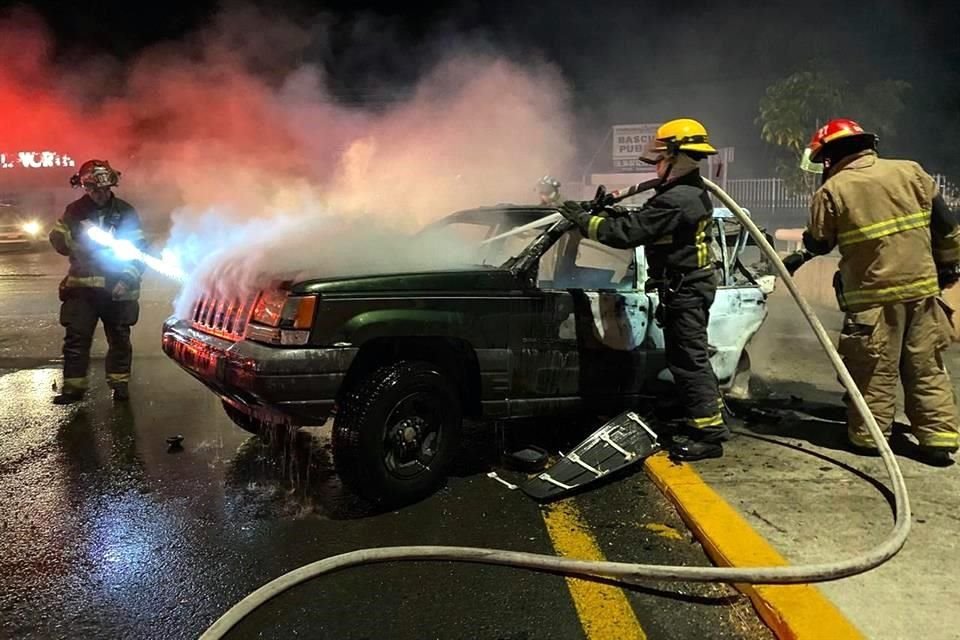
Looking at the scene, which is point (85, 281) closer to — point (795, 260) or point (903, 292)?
point (795, 260)

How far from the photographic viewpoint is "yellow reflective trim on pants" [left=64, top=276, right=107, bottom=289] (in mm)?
5930

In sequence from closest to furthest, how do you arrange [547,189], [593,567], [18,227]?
[593,567] < [547,189] < [18,227]

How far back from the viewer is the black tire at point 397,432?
3.58m

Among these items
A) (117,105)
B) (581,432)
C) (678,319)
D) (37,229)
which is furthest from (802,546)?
(37,229)

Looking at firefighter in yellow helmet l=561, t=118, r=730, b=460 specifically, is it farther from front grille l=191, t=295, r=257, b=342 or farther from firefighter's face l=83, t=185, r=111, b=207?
firefighter's face l=83, t=185, r=111, b=207

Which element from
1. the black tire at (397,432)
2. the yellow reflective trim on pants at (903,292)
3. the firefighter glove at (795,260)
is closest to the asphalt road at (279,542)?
the black tire at (397,432)

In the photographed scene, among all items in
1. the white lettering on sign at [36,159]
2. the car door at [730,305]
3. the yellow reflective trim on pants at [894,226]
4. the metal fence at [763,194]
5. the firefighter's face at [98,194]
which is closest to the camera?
the yellow reflective trim on pants at [894,226]

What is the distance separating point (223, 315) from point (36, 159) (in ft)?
31.4

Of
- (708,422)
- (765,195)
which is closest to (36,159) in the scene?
(708,422)

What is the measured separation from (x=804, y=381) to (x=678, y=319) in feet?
9.46

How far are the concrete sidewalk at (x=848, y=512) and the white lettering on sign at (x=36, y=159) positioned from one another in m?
8.74

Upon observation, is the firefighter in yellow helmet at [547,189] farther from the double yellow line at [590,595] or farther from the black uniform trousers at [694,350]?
the double yellow line at [590,595]

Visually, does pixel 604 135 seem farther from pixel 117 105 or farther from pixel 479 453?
pixel 479 453

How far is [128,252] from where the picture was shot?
6094 mm
